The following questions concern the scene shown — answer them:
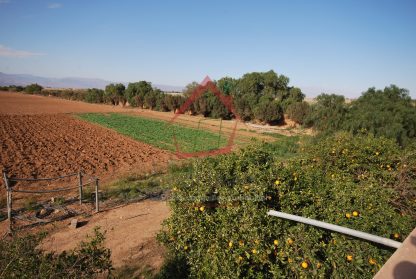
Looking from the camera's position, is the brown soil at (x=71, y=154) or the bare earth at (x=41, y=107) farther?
the bare earth at (x=41, y=107)

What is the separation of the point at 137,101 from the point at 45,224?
62.4m

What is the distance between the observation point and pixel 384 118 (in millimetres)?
15656

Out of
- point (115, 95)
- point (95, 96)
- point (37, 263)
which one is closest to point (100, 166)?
point (37, 263)

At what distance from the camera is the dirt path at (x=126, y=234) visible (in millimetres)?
7684

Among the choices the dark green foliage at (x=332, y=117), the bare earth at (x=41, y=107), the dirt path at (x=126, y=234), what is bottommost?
the dirt path at (x=126, y=234)

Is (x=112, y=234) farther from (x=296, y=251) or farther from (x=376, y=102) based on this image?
(x=376, y=102)

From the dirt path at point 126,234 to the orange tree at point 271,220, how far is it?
3.16 m

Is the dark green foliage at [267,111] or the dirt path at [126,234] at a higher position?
the dark green foliage at [267,111]

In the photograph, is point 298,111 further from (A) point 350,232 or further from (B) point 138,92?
(B) point 138,92

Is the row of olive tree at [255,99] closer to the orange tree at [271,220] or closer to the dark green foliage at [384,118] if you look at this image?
the dark green foliage at [384,118]

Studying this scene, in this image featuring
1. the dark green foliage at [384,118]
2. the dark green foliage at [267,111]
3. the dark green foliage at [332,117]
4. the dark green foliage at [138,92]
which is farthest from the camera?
the dark green foliage at [138,92]

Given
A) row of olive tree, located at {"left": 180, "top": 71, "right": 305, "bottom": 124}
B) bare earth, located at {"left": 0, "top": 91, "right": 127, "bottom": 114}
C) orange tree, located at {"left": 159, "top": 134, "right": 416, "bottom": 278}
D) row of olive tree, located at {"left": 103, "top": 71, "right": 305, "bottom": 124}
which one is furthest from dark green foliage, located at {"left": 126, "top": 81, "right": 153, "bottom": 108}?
orange tree, located at {"left": 159, "top": 134, "right": 416, "bottom": 278}

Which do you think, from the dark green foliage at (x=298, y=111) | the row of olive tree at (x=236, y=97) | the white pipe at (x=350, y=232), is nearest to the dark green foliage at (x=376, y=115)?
the white pipe at (x=350, y=232)

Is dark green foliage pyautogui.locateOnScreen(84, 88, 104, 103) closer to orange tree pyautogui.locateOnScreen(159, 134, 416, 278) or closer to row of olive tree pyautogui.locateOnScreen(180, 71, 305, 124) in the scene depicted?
row of olive tree pyautogui.locateOnScreen(180, 71, 305, 124)
